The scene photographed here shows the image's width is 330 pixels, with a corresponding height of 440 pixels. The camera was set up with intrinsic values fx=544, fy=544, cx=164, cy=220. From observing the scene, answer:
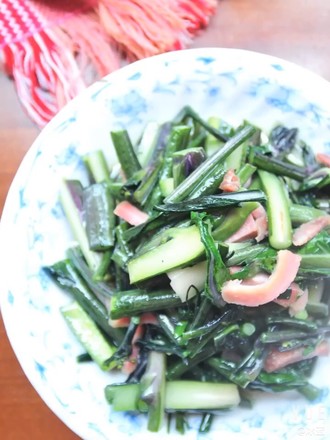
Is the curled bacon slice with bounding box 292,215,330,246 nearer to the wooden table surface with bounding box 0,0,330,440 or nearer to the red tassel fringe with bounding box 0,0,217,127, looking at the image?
the wooden table surface with bounding box 0,0,330,440

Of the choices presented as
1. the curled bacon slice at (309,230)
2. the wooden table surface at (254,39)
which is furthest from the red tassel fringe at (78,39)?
the curled bacon slice at (309,230)

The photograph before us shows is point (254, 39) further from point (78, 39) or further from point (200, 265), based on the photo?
point (200, 265)

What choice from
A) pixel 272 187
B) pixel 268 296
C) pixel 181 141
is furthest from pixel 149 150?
pixel 268 296

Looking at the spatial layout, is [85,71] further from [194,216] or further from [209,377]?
[209,377]

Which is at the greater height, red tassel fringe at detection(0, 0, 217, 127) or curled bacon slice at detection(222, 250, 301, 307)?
red tassel fringe at detection(0, 0, 217, 127)

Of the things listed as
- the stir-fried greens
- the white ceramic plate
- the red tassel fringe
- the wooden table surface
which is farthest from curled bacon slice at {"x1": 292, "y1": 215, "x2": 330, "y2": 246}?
the red tassel fringe
